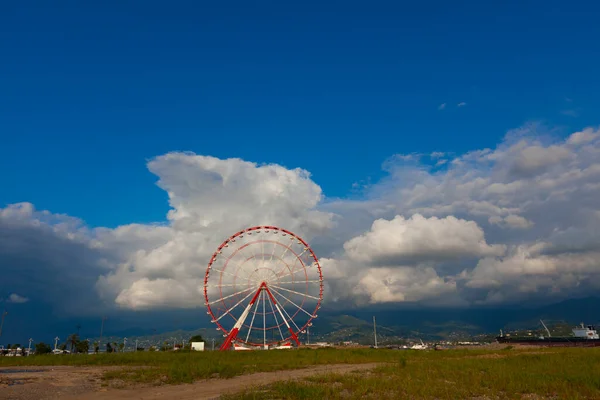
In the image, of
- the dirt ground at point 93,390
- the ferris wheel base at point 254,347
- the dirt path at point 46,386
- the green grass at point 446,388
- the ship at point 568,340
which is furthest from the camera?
the ship at point 568,340

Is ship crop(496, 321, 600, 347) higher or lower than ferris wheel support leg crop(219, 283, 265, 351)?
lower

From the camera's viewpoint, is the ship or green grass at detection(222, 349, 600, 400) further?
the ship

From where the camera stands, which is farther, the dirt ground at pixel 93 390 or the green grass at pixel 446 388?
the dirt ground at pixel 93 390

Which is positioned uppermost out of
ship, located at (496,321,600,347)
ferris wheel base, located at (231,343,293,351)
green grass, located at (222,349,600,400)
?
green grass, located at (222,349,600,400)

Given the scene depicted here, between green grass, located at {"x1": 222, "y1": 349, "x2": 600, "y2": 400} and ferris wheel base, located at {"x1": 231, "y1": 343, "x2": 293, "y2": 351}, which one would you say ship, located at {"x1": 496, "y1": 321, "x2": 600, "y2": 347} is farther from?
green grass, located at {"x1": 222, "y1": 349, "x2": 600, "y2": 400}

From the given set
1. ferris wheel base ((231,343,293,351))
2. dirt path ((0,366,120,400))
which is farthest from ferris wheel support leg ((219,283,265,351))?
dirt path ((0,366,120,400))

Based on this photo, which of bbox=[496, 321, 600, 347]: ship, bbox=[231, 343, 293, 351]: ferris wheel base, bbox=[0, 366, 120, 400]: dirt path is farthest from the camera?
bbox=[496, 321, 600, 347]: ship

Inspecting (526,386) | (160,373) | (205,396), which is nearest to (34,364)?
(160,373)

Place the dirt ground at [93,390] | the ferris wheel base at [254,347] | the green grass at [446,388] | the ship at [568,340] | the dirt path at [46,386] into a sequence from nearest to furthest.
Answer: the green grass at [446,388], the dirt ground at [93,390], the dirt path at [46,386], the ferris wheel base at [254,347], the ship at [568,340]

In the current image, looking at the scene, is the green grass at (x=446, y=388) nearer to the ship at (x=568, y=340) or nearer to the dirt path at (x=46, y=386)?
the dirt path at (x=46, y=386)

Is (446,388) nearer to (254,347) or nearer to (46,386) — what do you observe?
(46,386)

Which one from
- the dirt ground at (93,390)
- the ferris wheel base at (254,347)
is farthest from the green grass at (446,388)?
the ferris wheel base at (254,347)

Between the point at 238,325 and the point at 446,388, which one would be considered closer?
the point at 446,388

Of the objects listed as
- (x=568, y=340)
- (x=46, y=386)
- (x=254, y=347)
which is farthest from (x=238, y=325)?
(x=568, y=340)
